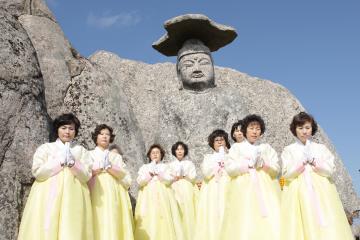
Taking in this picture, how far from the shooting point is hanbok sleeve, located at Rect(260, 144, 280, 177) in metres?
4.85

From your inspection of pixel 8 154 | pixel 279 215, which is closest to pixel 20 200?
pixel 8 154

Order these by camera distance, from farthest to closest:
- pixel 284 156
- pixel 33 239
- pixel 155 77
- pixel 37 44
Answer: pixel 155 77, pixel 37 44, pixel 284 156, pixel 33 239

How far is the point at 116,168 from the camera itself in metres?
5.35

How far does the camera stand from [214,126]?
7.14 metres

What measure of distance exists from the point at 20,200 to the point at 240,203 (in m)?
2.54

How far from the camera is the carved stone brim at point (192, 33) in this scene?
24.0ft

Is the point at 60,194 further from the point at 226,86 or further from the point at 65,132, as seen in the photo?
the point at 226,86

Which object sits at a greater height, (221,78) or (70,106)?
(221,78)

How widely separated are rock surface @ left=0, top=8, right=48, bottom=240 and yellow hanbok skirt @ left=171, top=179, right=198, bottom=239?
2.21m

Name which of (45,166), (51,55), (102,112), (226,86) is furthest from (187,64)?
(45,166)

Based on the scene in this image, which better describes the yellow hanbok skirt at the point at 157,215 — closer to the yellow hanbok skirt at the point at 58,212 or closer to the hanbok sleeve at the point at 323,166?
the yellow hanbok skirt at the point at 58,212

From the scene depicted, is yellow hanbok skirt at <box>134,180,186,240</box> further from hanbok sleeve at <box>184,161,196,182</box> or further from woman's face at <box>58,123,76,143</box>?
woman's face at <box>58,123,76,143</box>

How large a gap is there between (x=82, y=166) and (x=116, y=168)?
2.37 feet

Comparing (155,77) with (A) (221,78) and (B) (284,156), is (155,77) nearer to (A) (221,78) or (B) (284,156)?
(A) (221,78)
